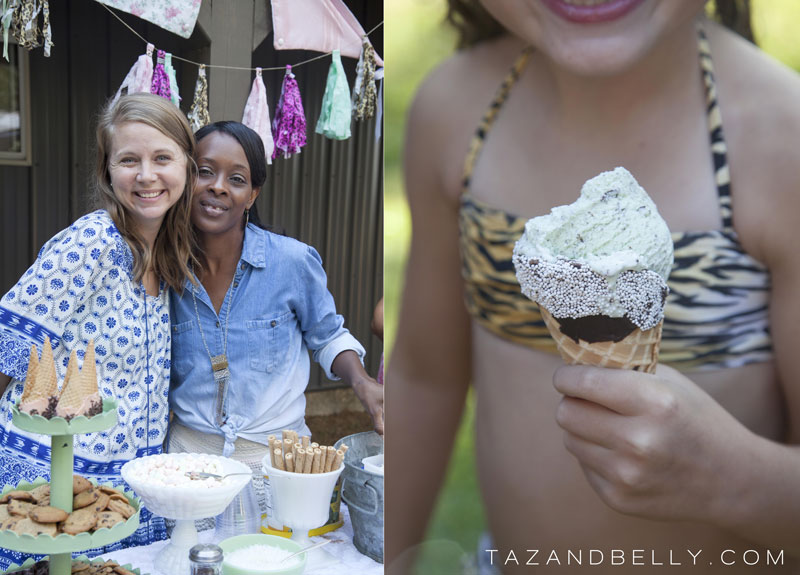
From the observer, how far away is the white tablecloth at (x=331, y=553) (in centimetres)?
179

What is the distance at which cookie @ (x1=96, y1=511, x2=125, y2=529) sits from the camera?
1.46m

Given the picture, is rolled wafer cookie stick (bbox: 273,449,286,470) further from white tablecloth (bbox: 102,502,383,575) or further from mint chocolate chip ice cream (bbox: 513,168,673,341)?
mint chocolate chip ice cream (bbox: 513,168,673,341)

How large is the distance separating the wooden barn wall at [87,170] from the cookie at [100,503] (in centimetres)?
93

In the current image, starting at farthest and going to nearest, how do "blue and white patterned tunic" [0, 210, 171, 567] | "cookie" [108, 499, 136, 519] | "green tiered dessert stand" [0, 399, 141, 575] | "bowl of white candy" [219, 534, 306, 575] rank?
1. "blue and white patterned tunic" [0, 210, 171, 567]
2. "bowl of white candy" [219, 534, 306, 575]
3. "cookie" [108, 499, 136, 519]
4. "green tiered dessert stand" [0, 399, 141, 575]

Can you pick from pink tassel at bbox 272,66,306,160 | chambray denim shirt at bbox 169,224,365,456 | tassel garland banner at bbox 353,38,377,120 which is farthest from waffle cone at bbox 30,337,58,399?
tassel garland banner at bbox 353,38,377,120

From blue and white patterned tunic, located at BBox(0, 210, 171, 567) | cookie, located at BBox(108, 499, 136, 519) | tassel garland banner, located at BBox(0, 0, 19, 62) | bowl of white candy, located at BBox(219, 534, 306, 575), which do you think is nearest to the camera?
cookie, located at BBox(108, 499, 136, 519)

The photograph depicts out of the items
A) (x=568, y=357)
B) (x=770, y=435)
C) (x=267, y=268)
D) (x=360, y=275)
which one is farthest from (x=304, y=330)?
(x=770, y=435)

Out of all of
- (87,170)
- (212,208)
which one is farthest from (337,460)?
(87,170)

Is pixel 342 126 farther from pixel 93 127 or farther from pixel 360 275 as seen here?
pixel 93 127

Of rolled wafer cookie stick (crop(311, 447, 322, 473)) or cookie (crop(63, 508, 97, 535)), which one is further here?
rolled wafer cookie stick (crop(311, 447, 322, 473))

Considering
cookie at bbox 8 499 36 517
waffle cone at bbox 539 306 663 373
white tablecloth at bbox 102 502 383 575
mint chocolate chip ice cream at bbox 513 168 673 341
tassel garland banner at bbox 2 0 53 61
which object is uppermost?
tassel garland banner at bbox 2 0 53 61

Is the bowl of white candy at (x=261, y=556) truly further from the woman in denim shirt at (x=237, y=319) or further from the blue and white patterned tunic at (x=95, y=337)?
the blue and white patterned tunic at (x=95, y=337)

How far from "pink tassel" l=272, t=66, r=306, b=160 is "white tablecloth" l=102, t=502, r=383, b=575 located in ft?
3.45

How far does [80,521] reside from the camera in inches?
57.2
